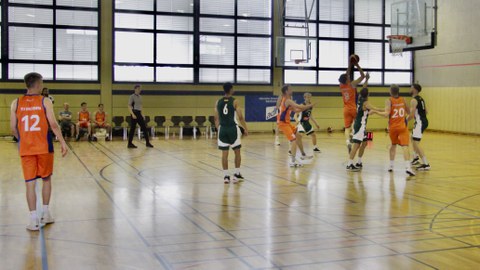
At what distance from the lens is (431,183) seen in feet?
32.7

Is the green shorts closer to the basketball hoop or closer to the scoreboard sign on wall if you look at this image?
the scoreboard sign on wall

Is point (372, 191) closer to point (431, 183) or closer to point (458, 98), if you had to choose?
point (431, 183)

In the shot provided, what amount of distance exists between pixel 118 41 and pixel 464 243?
18.6 meters

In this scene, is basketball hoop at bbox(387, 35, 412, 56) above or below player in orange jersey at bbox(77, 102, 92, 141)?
above

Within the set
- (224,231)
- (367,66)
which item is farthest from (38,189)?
(367,66)

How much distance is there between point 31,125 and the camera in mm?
6383

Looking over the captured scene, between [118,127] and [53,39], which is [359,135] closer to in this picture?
[118,127]

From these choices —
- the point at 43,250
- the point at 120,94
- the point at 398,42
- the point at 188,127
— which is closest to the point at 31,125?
the point at 43,250

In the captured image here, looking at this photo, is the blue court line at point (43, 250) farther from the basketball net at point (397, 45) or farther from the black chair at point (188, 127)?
the basketball net at point (397, 45)

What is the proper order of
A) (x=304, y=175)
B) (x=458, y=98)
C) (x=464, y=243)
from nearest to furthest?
(x=464, y=243)
(x=304, y=175)
(x=458, y=98)

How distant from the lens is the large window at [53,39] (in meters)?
20.9

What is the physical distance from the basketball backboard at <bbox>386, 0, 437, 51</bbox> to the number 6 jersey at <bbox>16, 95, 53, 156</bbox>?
17483mm

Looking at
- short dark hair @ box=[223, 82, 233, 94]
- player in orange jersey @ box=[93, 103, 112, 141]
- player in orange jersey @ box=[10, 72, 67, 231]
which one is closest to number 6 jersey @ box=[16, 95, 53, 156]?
player in orange jersey @ box=[10, 72, 67, 231]

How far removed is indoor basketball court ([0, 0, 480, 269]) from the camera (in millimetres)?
5805
